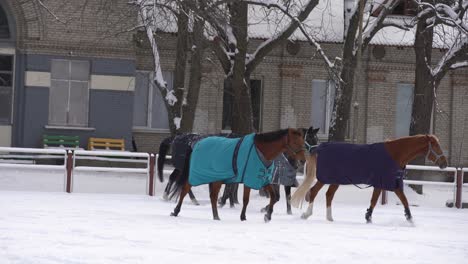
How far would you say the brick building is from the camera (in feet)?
104

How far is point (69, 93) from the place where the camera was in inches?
1289

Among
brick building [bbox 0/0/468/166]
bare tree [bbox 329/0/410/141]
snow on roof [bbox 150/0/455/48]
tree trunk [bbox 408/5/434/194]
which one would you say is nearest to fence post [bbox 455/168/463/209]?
tree trunk [bbox 408/5/434/194]

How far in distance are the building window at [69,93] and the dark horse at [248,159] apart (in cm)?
1719

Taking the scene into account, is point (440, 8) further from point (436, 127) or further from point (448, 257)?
point (448, 257)

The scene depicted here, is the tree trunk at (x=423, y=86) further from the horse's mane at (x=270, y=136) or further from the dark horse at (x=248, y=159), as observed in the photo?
the horse's mane at (x=270, y=136)

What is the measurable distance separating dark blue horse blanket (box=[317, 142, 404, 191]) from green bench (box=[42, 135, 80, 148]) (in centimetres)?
1576

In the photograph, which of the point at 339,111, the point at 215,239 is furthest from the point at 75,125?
the point at 215,239

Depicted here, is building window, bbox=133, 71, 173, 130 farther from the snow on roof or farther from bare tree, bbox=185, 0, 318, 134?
bare tree, bbox=185, 0, 318, 134

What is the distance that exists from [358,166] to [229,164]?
259cm

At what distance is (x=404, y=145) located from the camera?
16703mm

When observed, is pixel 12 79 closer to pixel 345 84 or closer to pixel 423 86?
pixel 345 84

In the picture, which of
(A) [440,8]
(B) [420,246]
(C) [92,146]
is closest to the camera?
(B) [420,246]

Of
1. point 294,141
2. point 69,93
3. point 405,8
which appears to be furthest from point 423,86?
point 294,141

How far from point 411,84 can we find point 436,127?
2.01m
